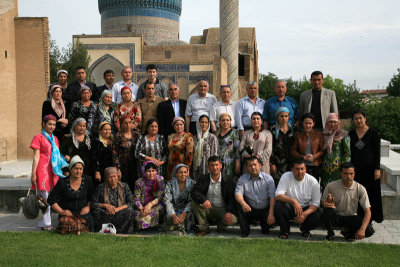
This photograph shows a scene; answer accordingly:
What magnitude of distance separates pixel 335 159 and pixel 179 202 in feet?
6.17

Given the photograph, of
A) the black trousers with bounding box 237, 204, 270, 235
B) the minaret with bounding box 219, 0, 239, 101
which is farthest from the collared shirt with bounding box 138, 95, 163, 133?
the minaret with bounding box 219, 0, 239, 101

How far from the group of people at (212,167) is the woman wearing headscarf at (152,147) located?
0.5 inches

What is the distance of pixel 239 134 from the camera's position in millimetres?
5141

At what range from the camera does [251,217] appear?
15.0ft

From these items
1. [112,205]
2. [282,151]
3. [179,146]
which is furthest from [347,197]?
[112,205]

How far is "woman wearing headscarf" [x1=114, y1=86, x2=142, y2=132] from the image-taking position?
5.02 meters

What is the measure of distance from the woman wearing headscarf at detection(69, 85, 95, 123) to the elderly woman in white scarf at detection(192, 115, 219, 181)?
1.41 m

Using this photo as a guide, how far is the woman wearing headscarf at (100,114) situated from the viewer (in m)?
4.96

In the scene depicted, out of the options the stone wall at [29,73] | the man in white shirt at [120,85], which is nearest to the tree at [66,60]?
the stone wall at [29,73]

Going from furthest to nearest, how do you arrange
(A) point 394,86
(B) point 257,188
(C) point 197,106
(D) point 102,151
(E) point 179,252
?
1. (A) point 394,86
2. (C) point 197,106
3. (D) point 102,151
4. (B) point 257,188
5. (E) point 179,252

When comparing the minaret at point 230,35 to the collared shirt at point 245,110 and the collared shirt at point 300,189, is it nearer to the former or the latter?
the collared shirt at point 245,110

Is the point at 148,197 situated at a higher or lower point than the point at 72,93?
lower

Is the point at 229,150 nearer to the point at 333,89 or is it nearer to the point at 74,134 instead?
the point at 74,134

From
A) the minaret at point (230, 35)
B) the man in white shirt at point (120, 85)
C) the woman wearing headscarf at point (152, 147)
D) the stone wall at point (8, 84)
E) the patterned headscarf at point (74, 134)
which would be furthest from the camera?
the minaret at point (230, 35)
